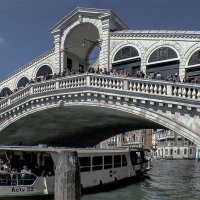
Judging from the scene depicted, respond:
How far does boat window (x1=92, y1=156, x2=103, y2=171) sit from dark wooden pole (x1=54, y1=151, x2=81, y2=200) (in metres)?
9.14

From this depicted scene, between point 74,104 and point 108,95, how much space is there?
73.0 inches

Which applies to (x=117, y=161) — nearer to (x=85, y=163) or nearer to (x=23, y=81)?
(x=85, y=163)

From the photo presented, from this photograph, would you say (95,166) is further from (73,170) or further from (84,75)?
(73,170)

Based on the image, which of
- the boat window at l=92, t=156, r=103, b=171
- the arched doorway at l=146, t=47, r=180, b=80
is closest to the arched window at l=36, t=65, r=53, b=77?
the arched doorway at l=146, t=47, r=180, b=80

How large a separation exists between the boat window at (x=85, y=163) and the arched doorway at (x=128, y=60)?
216 inches

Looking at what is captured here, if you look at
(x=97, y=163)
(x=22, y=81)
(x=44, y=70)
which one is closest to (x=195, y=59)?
(x=97, y=163)

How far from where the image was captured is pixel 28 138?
23281 millimetres

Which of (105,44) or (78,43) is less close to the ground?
(78,43)

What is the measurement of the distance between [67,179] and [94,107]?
10744 millimetres

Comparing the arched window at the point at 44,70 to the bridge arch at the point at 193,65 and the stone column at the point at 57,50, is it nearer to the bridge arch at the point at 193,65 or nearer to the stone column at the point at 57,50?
the stone column at the point at 57,50

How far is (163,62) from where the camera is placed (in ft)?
55.3

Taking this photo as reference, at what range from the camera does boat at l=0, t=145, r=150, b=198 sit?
11766 mm

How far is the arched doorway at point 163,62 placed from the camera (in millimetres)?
16609

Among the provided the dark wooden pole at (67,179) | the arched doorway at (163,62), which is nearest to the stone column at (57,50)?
the arched doorway at (163,62)
